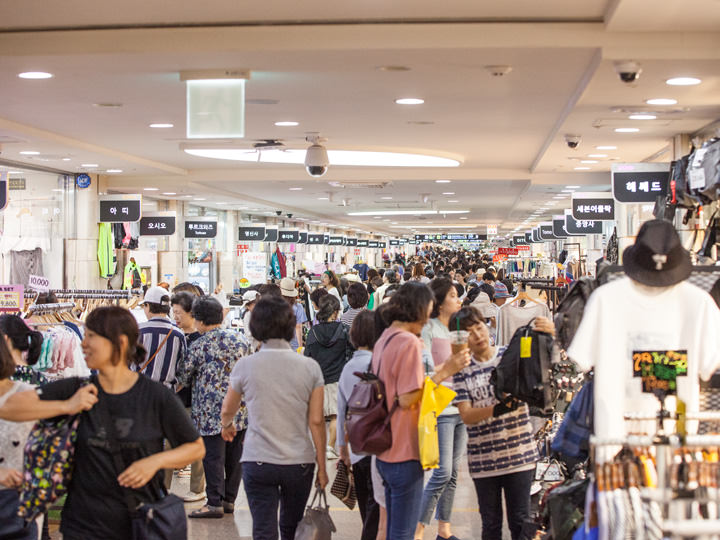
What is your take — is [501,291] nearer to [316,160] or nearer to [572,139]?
[572,139]

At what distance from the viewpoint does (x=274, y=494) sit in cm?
475

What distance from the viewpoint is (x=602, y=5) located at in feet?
20.7

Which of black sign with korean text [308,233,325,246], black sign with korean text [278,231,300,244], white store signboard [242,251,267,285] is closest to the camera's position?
white store signboard [242,251,267,285]

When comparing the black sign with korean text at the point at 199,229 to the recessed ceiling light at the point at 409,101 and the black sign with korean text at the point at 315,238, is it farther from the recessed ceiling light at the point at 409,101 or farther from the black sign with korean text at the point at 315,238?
the recessed ceiling light at the point at 409,101

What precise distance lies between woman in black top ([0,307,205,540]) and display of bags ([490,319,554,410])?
177 cm

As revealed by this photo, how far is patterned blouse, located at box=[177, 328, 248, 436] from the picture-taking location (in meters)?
6.67

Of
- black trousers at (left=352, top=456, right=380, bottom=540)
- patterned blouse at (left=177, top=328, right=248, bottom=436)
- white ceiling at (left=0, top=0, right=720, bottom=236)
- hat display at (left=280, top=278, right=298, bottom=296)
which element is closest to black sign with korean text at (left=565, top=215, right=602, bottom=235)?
white ceiling at (left=0, top=0, right=720, bottom=236)

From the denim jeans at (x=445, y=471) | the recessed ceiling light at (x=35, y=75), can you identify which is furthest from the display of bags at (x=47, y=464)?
the recessed ceiling light at (x=35, y=75)

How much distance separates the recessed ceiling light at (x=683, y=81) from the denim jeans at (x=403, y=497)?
4.65 meters

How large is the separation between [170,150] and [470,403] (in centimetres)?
1000

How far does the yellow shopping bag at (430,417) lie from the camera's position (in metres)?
4.57

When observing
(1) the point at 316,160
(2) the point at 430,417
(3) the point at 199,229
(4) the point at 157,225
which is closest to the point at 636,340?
(2) the point at 430,417

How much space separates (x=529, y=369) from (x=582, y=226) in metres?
14.3

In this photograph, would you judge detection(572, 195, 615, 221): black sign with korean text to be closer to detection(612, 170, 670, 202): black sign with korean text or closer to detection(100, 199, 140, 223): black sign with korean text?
detection(612, 170, 670, 202): black sign with korean text
